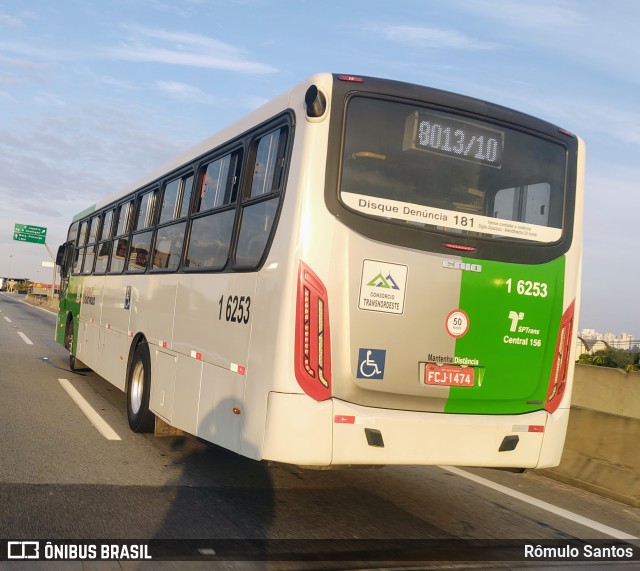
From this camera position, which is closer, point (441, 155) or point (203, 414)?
point (441, 155)

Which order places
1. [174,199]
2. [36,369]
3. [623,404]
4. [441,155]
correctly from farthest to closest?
[36,369] < [623,404] < [174,199] < [441,155]

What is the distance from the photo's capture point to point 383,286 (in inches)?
217

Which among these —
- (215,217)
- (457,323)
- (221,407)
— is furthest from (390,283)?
(215,217)

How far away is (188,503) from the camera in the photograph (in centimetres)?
614

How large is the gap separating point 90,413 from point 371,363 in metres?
6.05

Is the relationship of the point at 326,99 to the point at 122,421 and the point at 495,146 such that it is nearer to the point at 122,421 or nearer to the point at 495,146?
the point at 495,146

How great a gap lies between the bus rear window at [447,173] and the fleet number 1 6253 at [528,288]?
0.36m

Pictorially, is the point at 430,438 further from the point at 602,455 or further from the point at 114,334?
the point at 114,334

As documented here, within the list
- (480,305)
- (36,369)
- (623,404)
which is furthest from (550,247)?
(36,369)

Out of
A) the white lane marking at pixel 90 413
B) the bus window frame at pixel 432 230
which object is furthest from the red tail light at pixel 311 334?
the white lane marking at pixel 90 413

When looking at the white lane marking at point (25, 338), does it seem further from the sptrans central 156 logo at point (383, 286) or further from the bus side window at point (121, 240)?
the sptrans central 156 logo at point (383, 286)

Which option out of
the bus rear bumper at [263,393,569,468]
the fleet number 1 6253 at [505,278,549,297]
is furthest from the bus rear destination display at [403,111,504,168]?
the bus rear bumper at [263,393,569,468]

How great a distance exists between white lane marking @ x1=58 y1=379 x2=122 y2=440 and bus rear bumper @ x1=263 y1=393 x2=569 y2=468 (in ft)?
13.2

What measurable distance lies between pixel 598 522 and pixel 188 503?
352 centimetres
